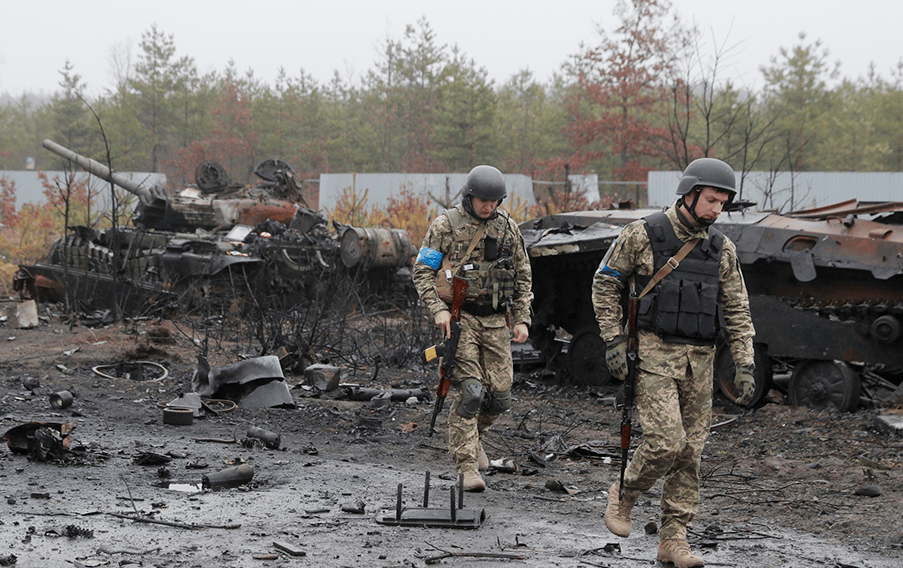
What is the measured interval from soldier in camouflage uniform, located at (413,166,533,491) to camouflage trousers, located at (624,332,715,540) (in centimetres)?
137

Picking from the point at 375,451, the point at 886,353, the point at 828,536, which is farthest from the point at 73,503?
the point at 886,353

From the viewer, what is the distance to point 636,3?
32.4m

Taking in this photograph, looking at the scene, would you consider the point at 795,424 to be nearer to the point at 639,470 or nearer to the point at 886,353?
the point at 886,353

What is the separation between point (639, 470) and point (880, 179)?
27.9m

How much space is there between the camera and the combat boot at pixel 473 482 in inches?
215

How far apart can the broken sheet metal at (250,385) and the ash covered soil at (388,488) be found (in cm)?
19

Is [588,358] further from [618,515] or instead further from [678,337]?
[678,337]

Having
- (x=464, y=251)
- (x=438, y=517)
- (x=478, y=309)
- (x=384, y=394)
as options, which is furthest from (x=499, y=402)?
(x=384, y=394)

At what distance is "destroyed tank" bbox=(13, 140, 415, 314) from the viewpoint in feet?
49.4

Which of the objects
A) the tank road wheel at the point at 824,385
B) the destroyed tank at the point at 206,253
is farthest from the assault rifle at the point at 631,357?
the destroyed tank at the point at 206,253

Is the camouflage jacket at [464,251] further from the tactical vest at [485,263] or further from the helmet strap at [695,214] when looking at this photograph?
the helmet strap at [695,214]

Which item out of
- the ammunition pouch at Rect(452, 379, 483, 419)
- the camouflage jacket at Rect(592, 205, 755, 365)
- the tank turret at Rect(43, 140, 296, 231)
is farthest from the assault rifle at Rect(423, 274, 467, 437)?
the tank turret at Rect(43, 140, 296, 231)

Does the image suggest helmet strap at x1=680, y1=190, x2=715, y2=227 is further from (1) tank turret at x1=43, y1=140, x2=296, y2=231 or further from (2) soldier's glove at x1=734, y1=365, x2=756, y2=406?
(1) tank turret at x1=43, y1=140, x2=296, y2=231

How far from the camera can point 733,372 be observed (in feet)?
30.4
